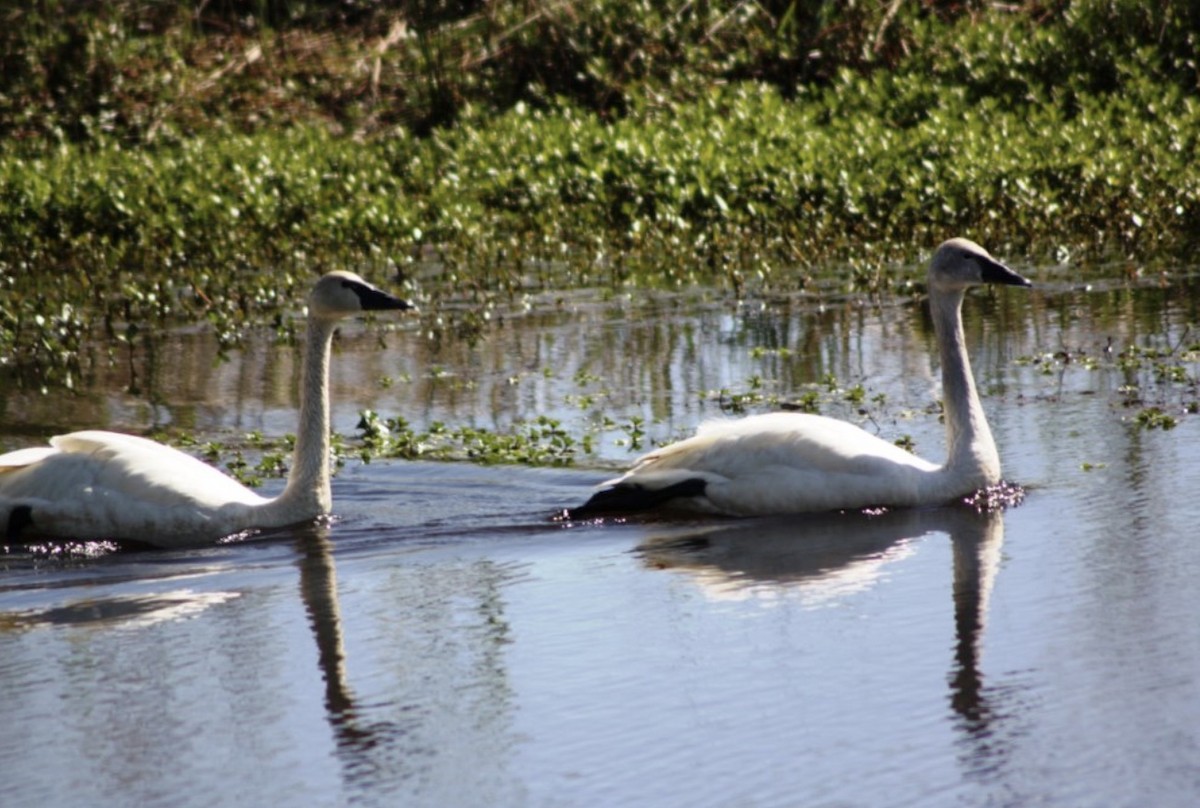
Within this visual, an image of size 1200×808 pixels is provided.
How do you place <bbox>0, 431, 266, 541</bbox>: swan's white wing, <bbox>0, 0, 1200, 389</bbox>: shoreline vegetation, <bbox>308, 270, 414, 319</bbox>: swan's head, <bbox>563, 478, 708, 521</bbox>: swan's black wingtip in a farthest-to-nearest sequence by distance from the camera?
<bbox>0, 0, 1200, 389</bbox>: shoreline vegetation, <bbox>308, 270, 414, 319</bbox>: swan's head, <bbox>0, 431, 266, 541</bbox>: swan's white wing, <bbox>563, 478, 708, 521</bbox>: swan's black wingtip

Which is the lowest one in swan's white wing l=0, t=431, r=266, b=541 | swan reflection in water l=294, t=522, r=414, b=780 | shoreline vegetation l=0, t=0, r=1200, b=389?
swan reflection in water l=294, t=522, r=414, b=780

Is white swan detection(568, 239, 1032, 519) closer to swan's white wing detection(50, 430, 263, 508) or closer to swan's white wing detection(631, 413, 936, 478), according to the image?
swan's white wing detection(631, 413, 936, 478)

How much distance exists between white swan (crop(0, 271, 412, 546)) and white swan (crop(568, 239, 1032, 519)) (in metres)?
1.03

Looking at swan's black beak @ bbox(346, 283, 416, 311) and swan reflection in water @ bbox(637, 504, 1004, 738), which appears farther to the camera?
swan's black beak @ bbox(346, 283, 416, 311)

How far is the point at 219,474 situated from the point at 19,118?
1074 cm

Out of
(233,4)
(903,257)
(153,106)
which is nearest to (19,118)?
(153,106)

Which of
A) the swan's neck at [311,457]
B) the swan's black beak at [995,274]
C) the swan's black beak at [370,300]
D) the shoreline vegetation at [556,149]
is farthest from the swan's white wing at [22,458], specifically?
the swan's black beak at [995,274]

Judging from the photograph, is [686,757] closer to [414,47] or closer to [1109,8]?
[1109,8]

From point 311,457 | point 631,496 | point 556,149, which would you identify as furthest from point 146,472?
point 556,149

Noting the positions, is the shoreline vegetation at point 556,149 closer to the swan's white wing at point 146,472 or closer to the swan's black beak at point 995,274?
the swan's white wing at point 146,472

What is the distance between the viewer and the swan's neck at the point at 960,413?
7.70m

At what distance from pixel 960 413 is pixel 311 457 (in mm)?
2413

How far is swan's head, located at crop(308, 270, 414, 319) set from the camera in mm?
8227

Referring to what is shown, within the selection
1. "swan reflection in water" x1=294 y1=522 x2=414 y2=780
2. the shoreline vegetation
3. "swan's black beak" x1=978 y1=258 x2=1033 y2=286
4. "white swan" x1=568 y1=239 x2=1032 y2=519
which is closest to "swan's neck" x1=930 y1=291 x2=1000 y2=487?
"white swan" x1=568 y1=239 x2=1032 y2=519
